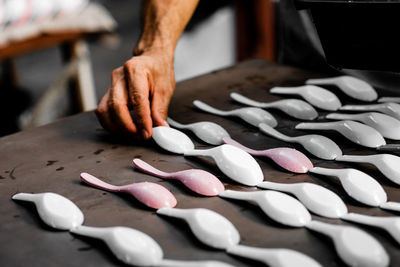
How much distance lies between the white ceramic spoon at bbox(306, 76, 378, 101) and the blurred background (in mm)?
178

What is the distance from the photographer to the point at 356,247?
69cm

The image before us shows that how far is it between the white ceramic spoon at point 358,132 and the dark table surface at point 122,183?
0.06ft

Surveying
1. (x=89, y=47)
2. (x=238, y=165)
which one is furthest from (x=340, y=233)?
(x=89, y=47)

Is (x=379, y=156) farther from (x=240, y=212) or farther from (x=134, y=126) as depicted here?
(x=134, y=126)

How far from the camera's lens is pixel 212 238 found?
744 millimetres

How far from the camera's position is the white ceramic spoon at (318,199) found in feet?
2.67

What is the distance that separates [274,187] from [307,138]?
20cm

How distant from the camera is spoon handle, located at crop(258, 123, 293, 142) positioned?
3.61 ft

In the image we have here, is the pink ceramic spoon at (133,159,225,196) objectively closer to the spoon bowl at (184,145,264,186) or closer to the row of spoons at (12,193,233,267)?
the spoon bowl at (184,145,264,186)

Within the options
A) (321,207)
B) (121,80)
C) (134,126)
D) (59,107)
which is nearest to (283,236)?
(321,207)

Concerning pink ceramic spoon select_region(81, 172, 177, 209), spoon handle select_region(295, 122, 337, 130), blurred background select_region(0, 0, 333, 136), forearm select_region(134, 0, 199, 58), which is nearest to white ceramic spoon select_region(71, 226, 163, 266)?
pink ceramic spoon select_region(81, 172, 177, 209)

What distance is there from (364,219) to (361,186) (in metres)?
0.09

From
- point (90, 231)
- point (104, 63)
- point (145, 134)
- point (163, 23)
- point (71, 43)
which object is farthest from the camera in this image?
point (104, 63)

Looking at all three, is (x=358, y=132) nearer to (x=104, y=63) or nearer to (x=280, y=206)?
(x=280, y=206)
